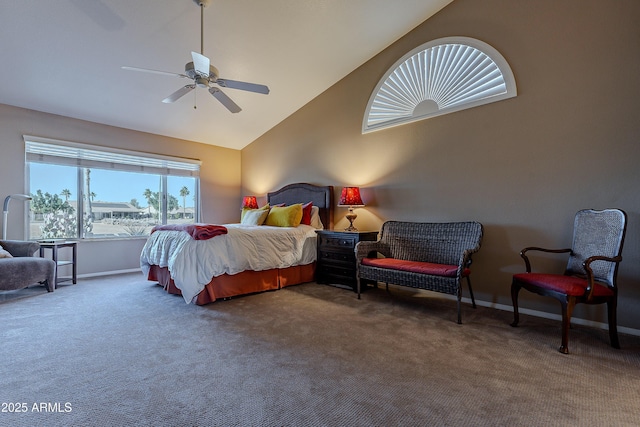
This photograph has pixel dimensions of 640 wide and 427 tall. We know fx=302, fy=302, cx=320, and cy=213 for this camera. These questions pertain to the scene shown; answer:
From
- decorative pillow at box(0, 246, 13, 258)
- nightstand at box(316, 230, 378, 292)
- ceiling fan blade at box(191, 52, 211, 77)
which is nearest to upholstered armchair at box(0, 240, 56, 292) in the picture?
decorative pillow at box(0, 246, 13, 258)

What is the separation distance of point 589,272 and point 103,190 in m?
6.31

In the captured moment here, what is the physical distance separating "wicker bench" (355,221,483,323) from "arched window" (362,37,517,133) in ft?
4.69

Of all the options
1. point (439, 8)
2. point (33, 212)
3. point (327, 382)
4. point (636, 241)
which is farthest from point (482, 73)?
point (33, 212)

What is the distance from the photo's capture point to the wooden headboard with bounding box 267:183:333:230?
488 cm

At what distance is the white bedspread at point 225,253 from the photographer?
3.25 m

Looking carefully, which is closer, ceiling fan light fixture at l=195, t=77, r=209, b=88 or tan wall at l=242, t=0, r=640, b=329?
tan wall at l=242, t=0, r=640, b=329

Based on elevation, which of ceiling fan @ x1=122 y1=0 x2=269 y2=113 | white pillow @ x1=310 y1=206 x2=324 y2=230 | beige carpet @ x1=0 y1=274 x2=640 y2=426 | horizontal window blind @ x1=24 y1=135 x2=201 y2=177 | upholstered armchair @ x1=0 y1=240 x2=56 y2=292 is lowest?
beige carpet @ x1=0 y1=274 x2=640 y2=426

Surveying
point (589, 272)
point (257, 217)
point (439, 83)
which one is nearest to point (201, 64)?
point (257, 217)

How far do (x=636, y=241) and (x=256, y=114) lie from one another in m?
5.14

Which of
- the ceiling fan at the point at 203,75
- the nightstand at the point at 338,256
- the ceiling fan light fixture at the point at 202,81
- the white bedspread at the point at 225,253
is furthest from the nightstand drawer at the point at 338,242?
the ceiling fan light fixture at the point at 202,81

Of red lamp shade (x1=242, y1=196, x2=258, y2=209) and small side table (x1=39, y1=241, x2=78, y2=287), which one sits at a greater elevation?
red lamp shade (x1=242, y1=196, x2=258, y2=209)

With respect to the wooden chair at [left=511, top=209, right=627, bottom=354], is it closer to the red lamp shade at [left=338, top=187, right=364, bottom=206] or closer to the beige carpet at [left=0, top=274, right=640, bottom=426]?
the beige carpet at [left=0, top=274, right=640, bottom=426]

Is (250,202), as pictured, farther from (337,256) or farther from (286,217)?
(337,256)

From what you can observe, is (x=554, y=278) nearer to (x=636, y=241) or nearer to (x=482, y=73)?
(x=636, y=241)
